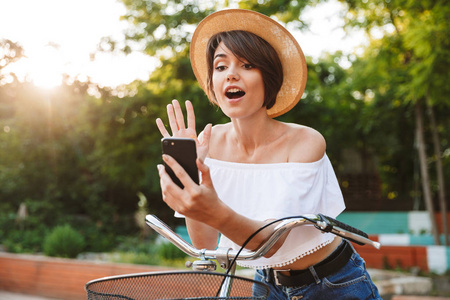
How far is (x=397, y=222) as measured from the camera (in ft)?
48.1

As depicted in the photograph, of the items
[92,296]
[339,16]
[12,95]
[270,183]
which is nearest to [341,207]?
[270,183]

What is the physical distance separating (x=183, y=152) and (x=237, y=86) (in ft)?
1.70

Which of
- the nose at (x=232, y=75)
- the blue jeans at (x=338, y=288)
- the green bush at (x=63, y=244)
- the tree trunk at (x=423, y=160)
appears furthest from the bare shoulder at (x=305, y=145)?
the green bush at (x=63, y=244)

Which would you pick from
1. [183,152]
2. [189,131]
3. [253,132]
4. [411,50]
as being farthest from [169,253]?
[183,152]

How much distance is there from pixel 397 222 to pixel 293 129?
13.7 meters

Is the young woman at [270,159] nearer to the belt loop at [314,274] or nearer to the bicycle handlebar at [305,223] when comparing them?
the belt loop at [314,274]

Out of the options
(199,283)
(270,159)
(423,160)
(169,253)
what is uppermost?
(423,160)

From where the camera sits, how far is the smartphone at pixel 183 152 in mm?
1242

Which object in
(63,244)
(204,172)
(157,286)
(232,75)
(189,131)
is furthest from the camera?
(63,244)

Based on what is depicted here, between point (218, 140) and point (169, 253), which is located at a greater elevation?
point (218, 140)

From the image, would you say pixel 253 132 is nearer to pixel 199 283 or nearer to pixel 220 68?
pixel 220 68

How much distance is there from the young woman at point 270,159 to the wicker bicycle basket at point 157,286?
0.21 meters

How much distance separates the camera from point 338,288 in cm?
181

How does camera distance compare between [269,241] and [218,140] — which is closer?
[269,241]
